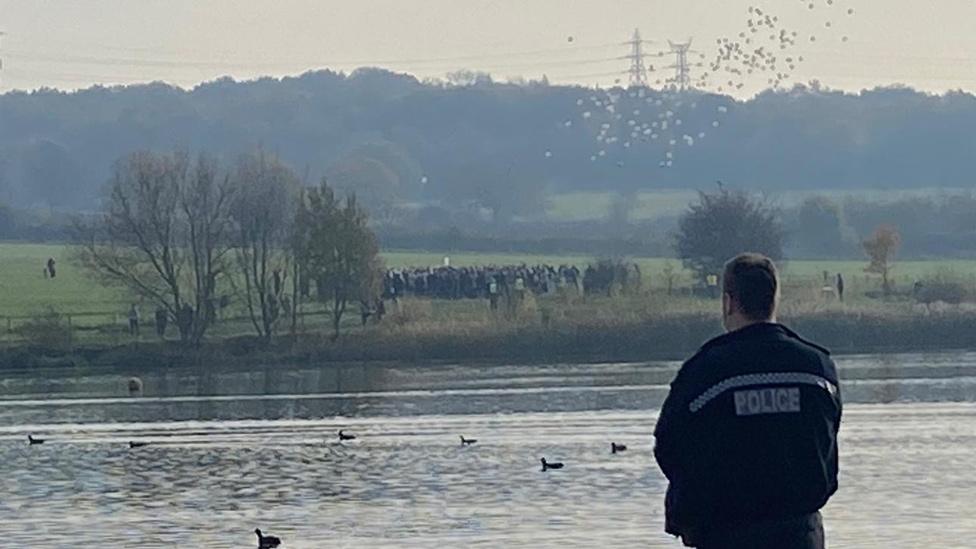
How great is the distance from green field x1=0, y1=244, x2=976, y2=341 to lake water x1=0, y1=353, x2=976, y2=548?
40.0 feet

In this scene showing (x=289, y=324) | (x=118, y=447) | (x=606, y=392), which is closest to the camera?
(x=118, y=447)

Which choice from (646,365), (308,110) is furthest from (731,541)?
(308,110)

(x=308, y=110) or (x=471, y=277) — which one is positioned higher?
(x=308, y=110)

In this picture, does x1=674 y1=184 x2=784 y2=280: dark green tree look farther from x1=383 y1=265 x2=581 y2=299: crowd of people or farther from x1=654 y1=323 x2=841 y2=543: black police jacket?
x1=654 y1=323 x2=841 y2=543: black police jacket

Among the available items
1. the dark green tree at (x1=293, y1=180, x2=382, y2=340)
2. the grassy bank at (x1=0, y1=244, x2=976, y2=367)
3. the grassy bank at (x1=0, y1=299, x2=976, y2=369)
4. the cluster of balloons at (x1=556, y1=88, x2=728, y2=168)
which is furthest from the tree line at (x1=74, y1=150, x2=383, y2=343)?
the cluster of balloons at (x1=556, y1=88, x2=728, y2=168)

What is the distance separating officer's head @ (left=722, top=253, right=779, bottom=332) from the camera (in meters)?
8.00

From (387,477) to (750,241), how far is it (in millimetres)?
43696

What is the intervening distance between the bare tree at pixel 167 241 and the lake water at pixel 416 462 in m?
11.6

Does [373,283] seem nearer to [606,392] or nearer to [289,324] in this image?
[289,324]

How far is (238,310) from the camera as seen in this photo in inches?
2598

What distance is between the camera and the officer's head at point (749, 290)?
26.2 feet

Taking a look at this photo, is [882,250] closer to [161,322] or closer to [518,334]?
[518,334]

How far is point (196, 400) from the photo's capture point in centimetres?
4625

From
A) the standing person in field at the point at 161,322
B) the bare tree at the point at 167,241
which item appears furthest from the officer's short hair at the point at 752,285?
the standing person in field at the point at 161,322
